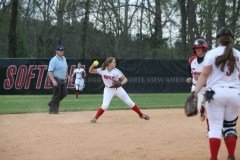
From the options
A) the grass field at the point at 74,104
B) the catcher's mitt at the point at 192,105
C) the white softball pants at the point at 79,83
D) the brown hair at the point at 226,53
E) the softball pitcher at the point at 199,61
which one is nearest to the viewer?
the brown hair at the point at 226,53

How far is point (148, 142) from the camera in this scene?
8398 mm

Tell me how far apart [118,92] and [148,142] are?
12.1 ft

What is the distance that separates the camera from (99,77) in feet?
88.5

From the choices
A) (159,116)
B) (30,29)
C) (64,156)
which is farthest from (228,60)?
(30,29)

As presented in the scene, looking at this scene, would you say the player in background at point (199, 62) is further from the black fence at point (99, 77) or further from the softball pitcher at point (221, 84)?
the black fence at point (99, 77)

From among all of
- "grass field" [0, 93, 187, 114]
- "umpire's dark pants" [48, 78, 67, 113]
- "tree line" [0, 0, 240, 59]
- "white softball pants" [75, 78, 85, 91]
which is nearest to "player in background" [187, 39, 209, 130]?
"umpire's dark pants" [48, 78, 67, 113]

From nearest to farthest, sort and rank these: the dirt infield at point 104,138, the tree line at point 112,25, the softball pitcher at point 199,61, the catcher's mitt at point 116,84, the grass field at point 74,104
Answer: the dirt infield at point 104,138
the softball pitcher at point 199,61
the catcher's mitt at point 116,84
the grass field at point 74,104
the tree line at point 112,25

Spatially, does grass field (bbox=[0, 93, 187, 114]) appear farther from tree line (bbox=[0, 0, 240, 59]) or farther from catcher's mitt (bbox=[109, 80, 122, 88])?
tree line (bbox=[0, 0, 240, 59])

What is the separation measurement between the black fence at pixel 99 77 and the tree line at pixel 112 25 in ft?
38.4

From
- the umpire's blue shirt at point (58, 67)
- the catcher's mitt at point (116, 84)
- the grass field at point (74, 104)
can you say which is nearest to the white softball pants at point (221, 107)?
the catcher's mitt at point (116, 84)

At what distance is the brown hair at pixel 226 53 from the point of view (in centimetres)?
580

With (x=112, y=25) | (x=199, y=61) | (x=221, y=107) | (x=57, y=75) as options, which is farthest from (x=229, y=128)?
(x=112, y=25)

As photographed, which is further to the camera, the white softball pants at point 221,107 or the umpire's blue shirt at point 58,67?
the umpire's blue shirt at point 58,67

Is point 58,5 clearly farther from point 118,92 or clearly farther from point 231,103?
point 231,103
